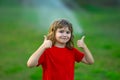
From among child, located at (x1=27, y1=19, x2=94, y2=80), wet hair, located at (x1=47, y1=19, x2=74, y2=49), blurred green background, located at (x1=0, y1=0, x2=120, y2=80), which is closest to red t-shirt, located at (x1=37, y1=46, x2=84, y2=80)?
Answer: child, located at (x1=27, y1=19, x2=94, y2=80)

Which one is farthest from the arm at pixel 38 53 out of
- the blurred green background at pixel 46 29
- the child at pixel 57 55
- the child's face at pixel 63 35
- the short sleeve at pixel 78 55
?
the blurred green background at pixel 46 29

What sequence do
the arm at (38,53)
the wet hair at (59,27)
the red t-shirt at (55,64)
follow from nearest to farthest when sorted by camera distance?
the arm at (38,53) < the red t-shirt at (55,64) < the wet hair at (59,27)

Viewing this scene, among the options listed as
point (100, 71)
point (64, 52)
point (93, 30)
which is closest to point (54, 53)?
point (64, 52)

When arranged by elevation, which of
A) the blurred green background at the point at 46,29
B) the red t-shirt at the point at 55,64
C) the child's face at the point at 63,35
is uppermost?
the child's face at the point at 63,35

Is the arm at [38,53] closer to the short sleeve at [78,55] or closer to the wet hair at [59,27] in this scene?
the wet hair at [59,27]

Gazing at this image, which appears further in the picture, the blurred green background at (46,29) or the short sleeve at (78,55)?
the blurred green background at (46,29)

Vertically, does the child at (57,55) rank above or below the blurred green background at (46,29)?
above

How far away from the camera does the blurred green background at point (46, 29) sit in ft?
30.1

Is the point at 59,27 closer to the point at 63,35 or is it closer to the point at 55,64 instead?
the point at 63,35

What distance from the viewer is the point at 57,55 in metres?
5.58

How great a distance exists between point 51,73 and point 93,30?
33.1 feet

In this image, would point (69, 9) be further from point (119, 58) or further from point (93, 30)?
point (119, 58)

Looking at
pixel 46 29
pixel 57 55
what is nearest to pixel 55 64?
pixel 57 55

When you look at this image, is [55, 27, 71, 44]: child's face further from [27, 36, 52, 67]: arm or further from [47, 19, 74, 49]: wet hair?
[27, 36, 52, 67]: arm
